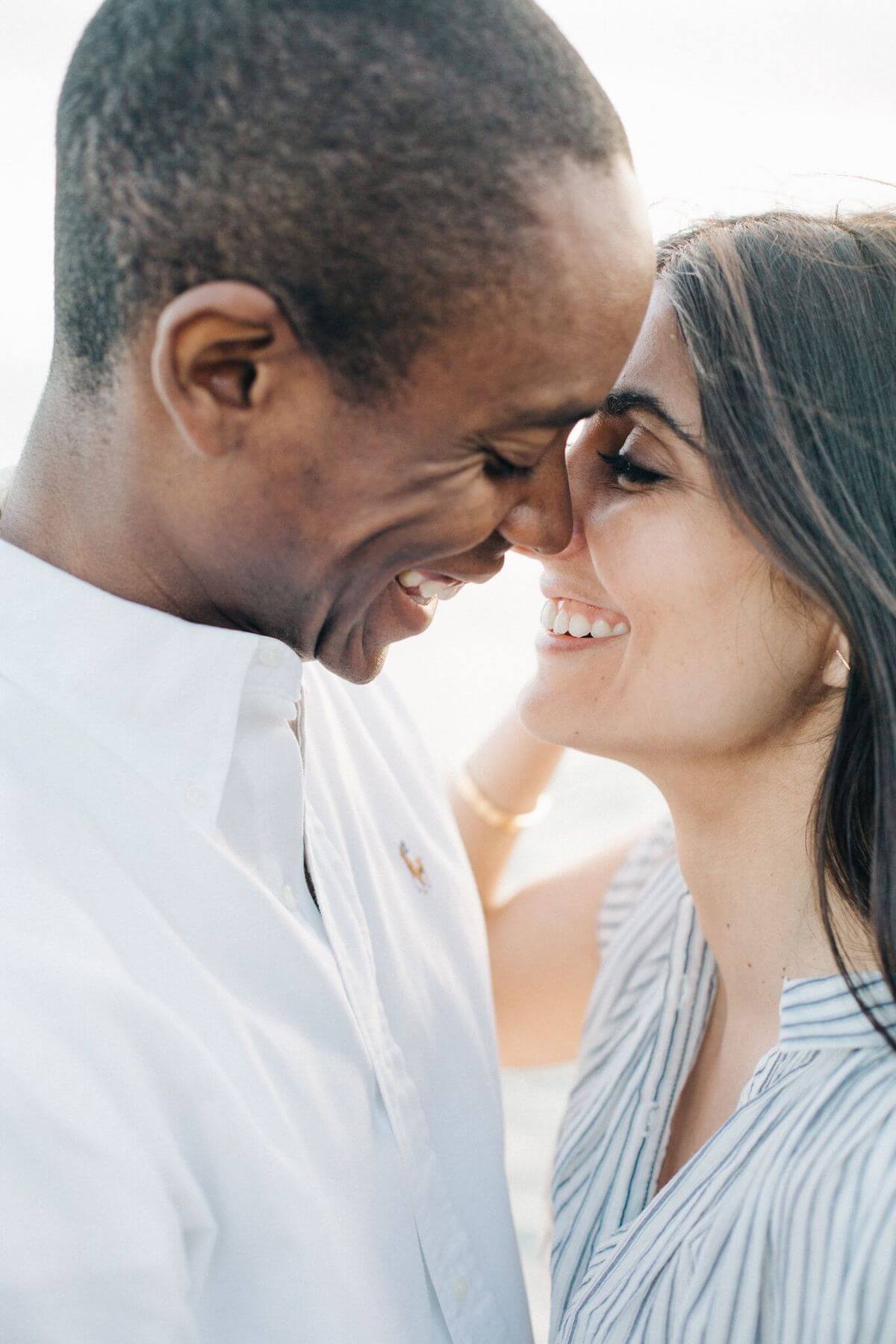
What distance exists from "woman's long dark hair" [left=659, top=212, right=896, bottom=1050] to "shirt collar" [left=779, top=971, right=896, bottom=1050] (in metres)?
0.04

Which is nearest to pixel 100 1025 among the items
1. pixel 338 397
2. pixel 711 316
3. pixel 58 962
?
pixel 58 962

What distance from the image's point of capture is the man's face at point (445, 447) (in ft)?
3.36

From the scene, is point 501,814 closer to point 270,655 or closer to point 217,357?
point 270,655

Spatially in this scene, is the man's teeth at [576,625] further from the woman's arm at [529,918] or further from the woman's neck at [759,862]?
the woman's arm at [529,918]

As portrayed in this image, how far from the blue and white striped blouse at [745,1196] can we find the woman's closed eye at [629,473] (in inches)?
24.4

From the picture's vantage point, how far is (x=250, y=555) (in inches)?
45.4

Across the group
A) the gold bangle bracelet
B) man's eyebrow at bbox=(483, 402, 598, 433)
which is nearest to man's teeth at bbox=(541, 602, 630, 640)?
man's eyebrow at bbox=(483, 402, 598, 433)

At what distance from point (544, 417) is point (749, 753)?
2.00ft

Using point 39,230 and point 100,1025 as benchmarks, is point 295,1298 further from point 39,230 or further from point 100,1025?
point 39,230

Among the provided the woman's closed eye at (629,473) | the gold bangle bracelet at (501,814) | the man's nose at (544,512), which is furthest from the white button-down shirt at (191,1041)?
the gold bangle bracelet at (501,814)

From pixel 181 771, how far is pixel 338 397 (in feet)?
1.27

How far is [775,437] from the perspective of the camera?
4.45 feet

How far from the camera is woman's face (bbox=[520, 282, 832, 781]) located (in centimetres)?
143

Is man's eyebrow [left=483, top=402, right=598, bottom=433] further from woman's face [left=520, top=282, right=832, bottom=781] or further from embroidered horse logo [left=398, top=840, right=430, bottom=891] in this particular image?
embroidered horse logo [left=398, top=840, right=430, bottom=891]
